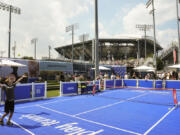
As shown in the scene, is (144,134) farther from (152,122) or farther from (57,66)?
(57,66)

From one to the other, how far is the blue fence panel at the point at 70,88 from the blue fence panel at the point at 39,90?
2.19 meters

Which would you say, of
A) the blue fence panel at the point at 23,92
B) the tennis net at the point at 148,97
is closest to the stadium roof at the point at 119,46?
the tennis net at the point at 148,97

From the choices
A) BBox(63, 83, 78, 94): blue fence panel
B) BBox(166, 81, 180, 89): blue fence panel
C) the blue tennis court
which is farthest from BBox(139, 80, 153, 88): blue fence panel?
the blue tennis court

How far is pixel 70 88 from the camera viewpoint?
15141 mm

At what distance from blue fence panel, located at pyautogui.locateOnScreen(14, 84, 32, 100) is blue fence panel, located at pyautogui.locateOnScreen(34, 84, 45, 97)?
0.51 metres

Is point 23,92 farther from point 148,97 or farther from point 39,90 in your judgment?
point 148,97

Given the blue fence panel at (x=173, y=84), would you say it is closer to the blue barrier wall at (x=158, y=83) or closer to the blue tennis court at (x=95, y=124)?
the blue barrier wall at (x=158, y=83)

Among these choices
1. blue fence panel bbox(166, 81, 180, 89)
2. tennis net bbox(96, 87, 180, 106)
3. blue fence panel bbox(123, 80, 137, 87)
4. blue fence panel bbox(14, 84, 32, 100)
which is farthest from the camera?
blue fence panel bbox(123, 80, 137, 87)

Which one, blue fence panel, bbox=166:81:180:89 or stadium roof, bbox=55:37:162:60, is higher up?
stadium roof, bbox=55:37:162:60

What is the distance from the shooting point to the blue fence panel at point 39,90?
12594mm

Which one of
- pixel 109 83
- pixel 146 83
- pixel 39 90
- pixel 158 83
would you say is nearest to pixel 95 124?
pixel 39 90

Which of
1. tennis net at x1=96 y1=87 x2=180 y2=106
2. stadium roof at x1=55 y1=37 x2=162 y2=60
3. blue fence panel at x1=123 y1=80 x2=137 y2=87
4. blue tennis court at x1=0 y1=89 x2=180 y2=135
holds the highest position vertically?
stadium roof at x1=55 y1=37 x2=162 y2=60

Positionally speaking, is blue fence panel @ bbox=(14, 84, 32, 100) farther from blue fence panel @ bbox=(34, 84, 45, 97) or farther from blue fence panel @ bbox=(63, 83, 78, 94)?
blue fence panel @ bbox=(63, 83, 78, 94)

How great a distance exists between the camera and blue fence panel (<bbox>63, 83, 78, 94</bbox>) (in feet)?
48.2
